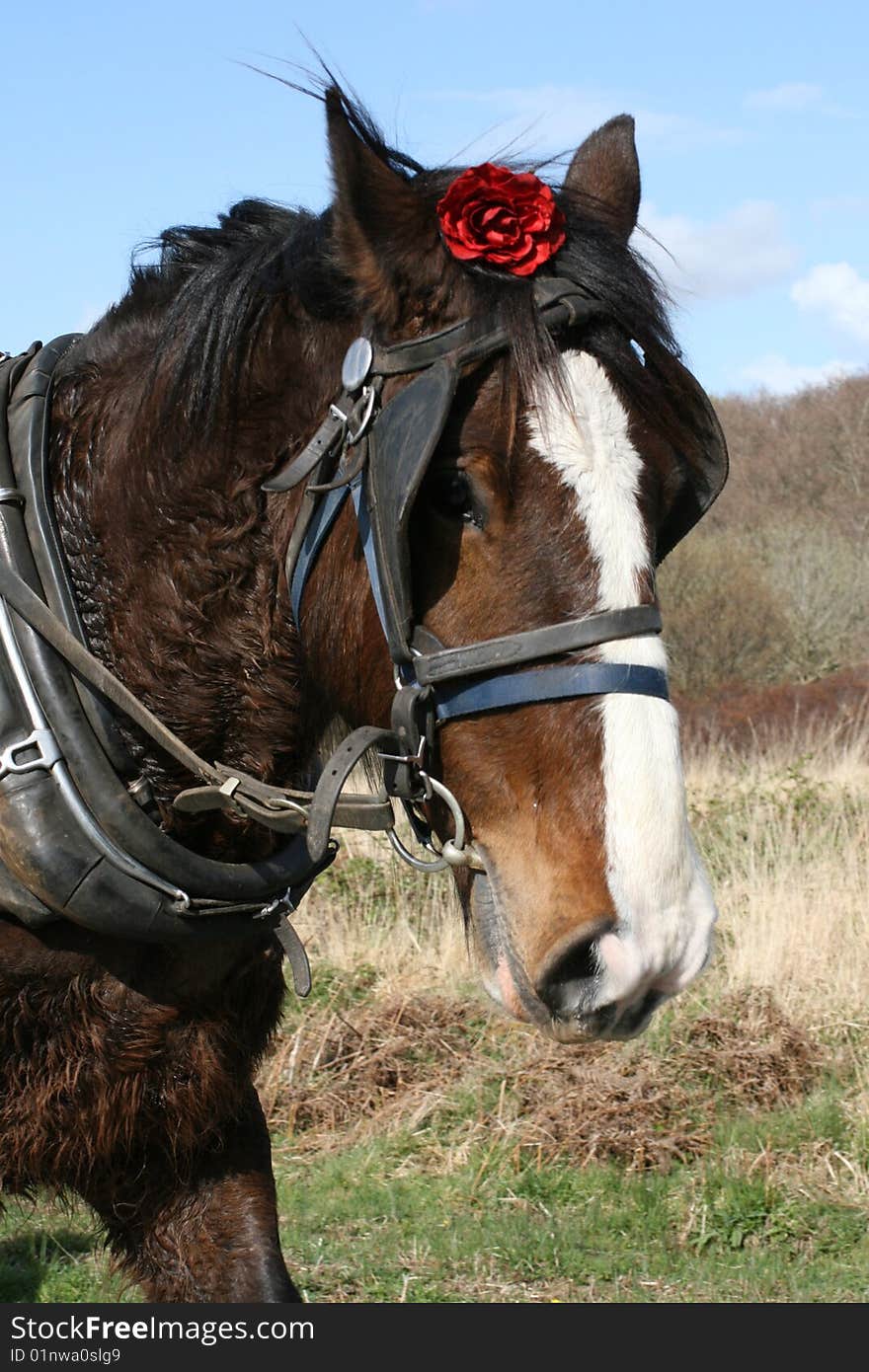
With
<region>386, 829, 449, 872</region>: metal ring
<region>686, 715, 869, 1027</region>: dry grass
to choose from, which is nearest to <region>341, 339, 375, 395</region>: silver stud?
<region>386, 829, 449, 872</region>: metal ring

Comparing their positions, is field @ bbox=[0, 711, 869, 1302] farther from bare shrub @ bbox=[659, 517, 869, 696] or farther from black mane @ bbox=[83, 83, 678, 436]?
bare shrub @ bbox=[659, 517, 869, 696]

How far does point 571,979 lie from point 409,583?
634mm

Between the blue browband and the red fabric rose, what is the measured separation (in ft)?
1.33

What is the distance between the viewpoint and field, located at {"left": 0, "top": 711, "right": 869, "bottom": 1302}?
429 centimetres

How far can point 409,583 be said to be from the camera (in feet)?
7.17

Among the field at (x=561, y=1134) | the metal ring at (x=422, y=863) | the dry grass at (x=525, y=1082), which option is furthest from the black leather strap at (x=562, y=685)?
the dry grass at (x=525, y=1082)

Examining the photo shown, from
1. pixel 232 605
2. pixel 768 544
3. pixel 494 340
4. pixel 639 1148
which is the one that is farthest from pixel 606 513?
pixel 768 544

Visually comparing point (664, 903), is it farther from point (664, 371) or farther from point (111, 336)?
point (111, 336)

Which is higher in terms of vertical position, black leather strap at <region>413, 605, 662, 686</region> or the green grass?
black leather strap at <region>413, 605, 662, 686</region>

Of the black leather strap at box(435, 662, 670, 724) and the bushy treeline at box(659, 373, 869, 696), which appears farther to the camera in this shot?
the bushy treeline at box(659, 373, 869, 696)

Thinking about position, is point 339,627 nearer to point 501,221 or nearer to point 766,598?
point 501,221

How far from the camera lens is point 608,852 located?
6.62 feet

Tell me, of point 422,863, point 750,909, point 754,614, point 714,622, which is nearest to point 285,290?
point 422,863

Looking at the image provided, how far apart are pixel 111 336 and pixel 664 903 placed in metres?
1.58
